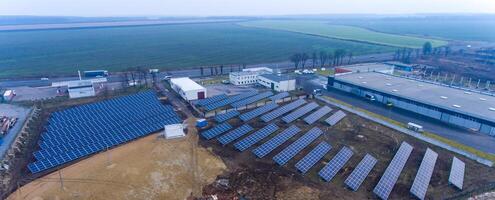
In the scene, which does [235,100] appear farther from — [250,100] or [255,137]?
[255,137]

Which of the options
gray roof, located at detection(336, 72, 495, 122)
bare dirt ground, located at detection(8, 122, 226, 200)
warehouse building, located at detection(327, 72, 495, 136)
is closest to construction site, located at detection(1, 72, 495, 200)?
bare dirt ground, located at detection(8, 122, 226, 200)

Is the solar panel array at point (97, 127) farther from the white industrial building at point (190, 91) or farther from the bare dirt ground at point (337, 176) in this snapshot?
the bare dirt ground at point (337, 176)

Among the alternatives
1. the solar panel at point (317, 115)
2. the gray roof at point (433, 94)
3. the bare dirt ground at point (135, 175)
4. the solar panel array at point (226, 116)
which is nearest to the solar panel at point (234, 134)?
the bare dirt ground at point (135, 175)

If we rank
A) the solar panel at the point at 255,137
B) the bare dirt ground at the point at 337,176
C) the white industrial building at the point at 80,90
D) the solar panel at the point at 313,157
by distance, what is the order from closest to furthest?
the bare dirt ground at the point at 337,176 < the solar panel at the point at 313,157 < the solar panel at the point at 255,137 < the white industrial building at the point at 80,90

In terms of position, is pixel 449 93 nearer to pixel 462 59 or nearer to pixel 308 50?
pixel 462 59

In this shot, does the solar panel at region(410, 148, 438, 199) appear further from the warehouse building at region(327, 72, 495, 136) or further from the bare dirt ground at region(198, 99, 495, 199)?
the warehouse building at region(327, 72, 495, 136)
